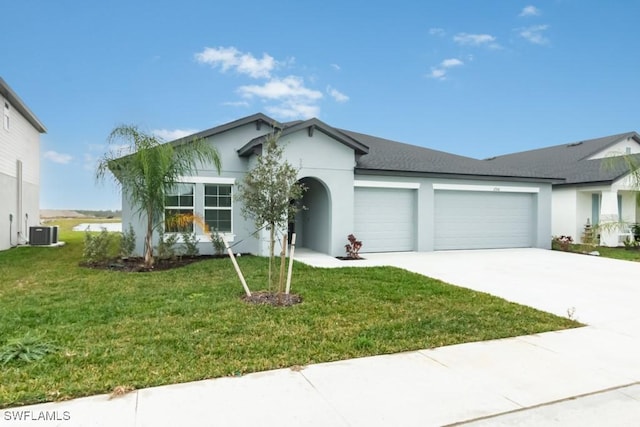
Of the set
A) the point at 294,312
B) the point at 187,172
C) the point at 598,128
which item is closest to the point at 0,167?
the point at 187,172

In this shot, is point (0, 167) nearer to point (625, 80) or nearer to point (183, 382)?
point (183, 382)

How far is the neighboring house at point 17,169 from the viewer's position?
15539 mm

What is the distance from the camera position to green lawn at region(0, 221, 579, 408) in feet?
13.3

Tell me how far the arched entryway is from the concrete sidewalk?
356 inches

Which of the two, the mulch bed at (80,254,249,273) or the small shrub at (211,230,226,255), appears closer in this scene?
the mulch bed at (80,254,249,273)

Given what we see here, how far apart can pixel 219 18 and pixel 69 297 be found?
1348 centimetres

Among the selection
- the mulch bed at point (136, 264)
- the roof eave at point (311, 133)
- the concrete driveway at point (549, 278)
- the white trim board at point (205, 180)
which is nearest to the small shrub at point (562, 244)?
the concrete driveway at point (549, 278)

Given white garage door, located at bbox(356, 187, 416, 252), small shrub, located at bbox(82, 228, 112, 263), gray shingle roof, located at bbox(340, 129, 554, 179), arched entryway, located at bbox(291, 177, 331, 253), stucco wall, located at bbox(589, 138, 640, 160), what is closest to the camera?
small shrub, located at bbox(82, 228, 112, 263)

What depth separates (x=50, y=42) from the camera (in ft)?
55.7

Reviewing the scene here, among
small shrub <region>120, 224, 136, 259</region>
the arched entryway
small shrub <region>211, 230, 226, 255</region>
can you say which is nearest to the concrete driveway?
the arched entryway

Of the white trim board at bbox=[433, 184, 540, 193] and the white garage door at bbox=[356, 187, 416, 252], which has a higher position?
the white trim board at bbox=[433, 184, 540, 193]

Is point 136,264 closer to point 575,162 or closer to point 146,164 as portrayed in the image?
point 146,164

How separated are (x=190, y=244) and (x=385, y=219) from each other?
23.9 ft

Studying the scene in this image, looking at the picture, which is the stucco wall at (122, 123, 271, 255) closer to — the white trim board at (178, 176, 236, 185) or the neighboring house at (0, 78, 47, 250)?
the white trim board at (178, 176, 236, 185)
